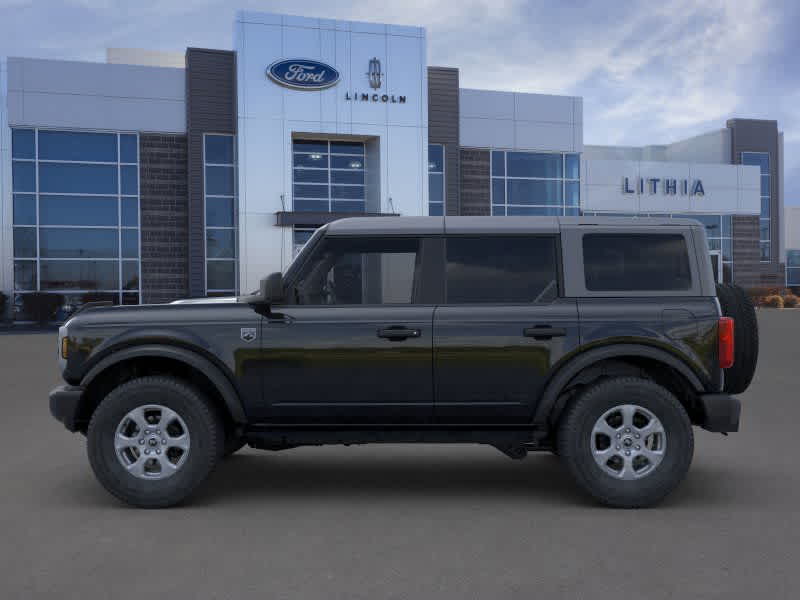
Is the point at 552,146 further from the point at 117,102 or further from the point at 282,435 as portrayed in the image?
the point at 282,435

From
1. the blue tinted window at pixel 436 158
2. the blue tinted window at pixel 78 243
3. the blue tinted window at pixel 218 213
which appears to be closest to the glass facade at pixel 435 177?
the blue tinted window at pixel 436 158

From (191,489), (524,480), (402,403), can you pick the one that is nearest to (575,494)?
(524,480)

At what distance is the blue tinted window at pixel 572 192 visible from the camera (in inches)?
1464

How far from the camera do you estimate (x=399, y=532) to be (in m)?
4.96

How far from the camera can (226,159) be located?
3178 cm

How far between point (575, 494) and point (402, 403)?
4.74 ft

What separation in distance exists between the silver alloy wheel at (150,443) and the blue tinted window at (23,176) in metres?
27.9

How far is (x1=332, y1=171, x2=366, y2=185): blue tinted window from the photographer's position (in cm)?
3253

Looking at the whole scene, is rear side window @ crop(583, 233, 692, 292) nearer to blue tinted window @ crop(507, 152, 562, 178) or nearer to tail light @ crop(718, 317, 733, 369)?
tail light @ crop(718, 317, 733, 369)

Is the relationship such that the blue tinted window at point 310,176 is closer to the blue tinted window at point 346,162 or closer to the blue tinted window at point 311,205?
the blue tinted window at point 346,162

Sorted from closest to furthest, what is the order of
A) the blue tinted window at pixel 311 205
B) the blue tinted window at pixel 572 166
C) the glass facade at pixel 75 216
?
the glass facade at pixel 75 216 < the blue tinted window at pixel 311 205 < the blue tinted window at pixel 572 166

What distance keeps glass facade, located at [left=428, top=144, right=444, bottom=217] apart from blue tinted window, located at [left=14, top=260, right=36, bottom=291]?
1544 centimetres

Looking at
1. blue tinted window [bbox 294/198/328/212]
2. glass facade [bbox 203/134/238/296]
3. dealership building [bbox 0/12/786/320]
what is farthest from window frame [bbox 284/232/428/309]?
glass facade [bbox 203/134/238/296]

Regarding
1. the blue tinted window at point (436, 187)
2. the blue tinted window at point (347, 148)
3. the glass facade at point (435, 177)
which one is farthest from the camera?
the blue tinted window at point (436, 187)
